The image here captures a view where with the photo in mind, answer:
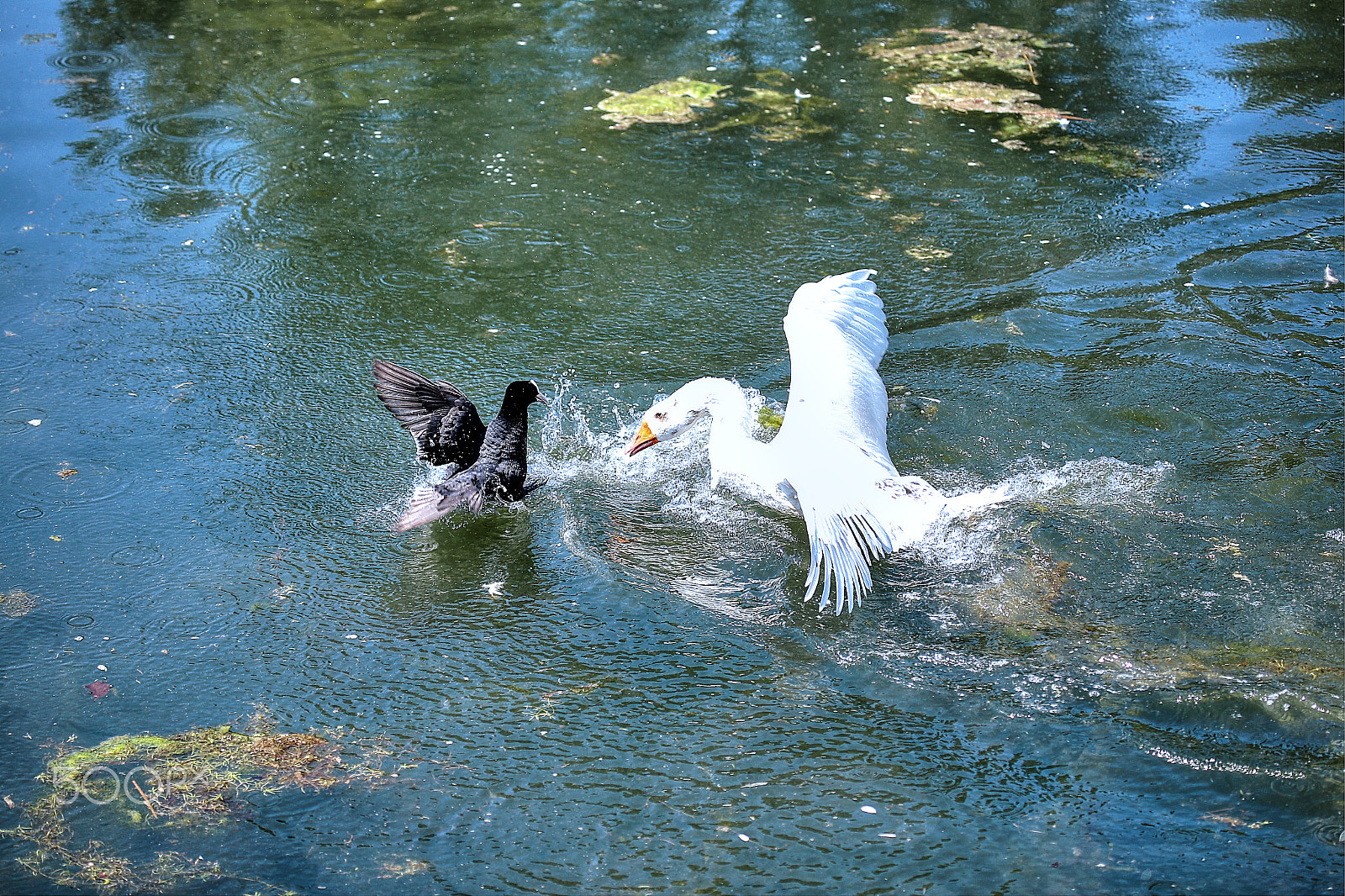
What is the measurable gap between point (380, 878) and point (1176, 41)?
26.2ft

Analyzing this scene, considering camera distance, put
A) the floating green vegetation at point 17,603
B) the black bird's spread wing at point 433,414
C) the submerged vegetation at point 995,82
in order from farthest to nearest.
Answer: the submerged vegetation at point 995,82 < the black bird's spread wing at point 433,414 < the floating green vegetation at point 17,603

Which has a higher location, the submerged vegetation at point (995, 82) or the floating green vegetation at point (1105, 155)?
the submerged vegetation at point (995, 82)

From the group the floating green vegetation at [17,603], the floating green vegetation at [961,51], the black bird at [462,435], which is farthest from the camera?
the floating green vegetation at [961,51]

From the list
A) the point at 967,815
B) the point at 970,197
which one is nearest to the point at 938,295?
the point at 970,197

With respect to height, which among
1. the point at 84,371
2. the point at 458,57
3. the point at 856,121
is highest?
the point at 458,57

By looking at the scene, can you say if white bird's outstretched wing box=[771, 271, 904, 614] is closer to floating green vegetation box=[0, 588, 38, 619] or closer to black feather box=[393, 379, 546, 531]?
black feather box=[393, 379, 546, 531]

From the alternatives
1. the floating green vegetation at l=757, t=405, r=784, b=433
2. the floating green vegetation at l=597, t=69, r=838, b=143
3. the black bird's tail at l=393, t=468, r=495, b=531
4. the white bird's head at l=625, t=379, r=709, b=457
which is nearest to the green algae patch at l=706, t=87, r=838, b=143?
the floating green vegetation at l=597, t=69, r=838, b=143

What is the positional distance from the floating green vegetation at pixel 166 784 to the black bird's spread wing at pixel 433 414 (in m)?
1.13

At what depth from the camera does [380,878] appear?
2.40 meters

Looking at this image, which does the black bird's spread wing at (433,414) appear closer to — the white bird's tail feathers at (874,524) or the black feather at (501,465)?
the black feather at (501,465)

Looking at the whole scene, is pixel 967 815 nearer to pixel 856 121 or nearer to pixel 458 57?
pixel 856 121

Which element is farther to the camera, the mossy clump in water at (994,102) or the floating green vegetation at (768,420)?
the mossy clump in water at (994,102)

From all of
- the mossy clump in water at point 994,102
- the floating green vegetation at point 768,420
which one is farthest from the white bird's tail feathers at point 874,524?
the mossy clump in water at point 994,102

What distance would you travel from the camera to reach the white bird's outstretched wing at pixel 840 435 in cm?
Result: 334
